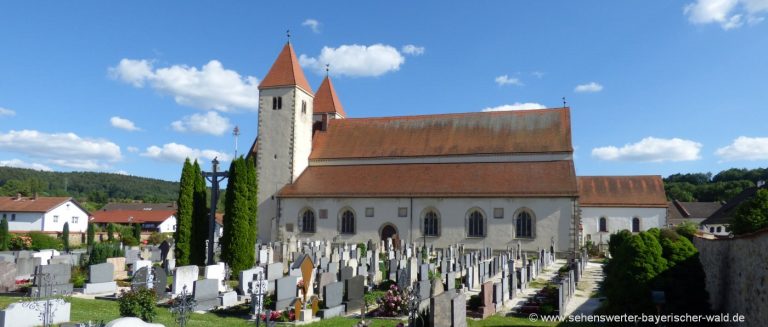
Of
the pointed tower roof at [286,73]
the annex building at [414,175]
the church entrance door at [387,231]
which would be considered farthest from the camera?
the pointed tower roof at [286,73]

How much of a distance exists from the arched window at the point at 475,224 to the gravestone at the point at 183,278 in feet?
59.3

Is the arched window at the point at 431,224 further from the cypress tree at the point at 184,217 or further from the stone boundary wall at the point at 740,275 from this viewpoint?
the stone boundary wall at the point at 740,275

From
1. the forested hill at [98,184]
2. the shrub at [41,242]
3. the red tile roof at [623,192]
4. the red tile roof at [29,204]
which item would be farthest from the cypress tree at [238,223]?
the forested hill at [98,184]

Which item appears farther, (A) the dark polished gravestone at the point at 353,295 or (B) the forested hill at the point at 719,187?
(B) the forested hill at the point at 719,187

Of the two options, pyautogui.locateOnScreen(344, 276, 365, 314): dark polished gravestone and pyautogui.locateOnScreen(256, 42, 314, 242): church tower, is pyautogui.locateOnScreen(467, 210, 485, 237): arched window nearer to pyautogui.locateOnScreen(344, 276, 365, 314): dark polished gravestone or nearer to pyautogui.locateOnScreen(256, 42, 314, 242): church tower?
pyautogui.locateOnScreen(256, 42, 314, 242): church tower

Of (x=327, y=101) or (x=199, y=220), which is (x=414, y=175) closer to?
(x=327, y=101)

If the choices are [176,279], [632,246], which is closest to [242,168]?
[176,279]

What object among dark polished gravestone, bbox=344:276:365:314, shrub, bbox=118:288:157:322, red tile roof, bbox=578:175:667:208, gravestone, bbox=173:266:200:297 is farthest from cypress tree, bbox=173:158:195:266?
red tile roof, bbox=578:175:667:208

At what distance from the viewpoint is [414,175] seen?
111 feet

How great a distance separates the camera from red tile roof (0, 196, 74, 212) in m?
55.0

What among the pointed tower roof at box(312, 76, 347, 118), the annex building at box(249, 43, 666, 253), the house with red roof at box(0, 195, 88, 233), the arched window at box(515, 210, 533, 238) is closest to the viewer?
the arched window at box(515, 210, 533, 238)

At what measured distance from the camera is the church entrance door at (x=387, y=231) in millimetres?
32562

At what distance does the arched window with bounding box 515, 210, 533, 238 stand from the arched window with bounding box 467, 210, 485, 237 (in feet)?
6.60

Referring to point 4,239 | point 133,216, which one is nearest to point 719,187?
point 133,216
